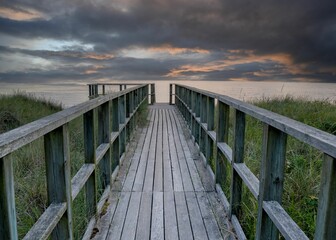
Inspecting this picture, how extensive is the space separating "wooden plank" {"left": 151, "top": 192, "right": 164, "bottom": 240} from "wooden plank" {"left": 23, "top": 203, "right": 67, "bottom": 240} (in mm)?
981

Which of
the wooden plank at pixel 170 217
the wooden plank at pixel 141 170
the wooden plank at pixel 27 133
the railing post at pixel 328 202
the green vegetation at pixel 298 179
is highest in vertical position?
the wooden plank at pixel 27 133

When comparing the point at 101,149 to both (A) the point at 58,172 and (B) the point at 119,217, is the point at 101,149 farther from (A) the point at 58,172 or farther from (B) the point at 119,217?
(A) the point at 58,172

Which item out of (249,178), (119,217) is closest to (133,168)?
(119,217)

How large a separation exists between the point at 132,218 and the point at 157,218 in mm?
231

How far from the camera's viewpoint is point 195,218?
2.74m

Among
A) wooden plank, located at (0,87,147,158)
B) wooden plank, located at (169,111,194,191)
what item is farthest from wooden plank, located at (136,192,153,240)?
wooden plank, located at (0,87,147,158)

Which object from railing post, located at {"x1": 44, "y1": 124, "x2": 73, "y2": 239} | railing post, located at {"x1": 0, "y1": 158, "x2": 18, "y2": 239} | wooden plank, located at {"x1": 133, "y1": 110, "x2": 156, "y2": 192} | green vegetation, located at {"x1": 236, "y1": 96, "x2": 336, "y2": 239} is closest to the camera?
railing post, located at {"x1": 0, "y1": 158, "x2": 18, "y2": 239}

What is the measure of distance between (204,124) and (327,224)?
3.32m

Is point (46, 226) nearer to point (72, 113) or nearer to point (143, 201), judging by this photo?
point (72, 113)

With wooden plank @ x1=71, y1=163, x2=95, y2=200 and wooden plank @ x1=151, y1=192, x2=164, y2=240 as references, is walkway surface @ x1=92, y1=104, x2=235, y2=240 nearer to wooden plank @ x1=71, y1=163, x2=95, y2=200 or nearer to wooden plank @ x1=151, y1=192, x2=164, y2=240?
wooden plank @ x1=151, y1=192, x2=164, y2=240

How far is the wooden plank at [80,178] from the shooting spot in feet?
6.57

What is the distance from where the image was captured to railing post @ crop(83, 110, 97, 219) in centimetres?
246

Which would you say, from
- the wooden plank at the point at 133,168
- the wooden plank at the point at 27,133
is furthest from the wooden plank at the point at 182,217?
the wooden plank at the point at 27,133

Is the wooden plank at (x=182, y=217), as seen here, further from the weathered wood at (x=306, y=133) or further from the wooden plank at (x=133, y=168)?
the weathered wood at (x=306, y=133)
